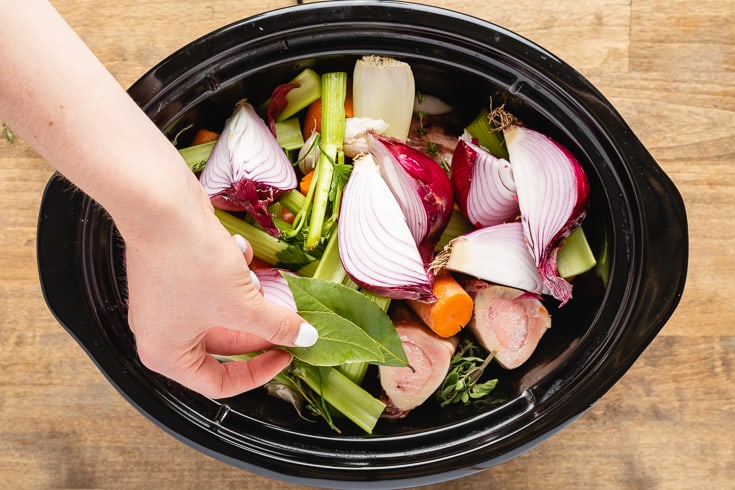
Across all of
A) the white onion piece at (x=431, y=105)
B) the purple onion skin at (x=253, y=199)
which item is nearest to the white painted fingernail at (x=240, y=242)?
the purple onion skin at (x=253, y=199)

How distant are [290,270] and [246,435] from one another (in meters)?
0.28

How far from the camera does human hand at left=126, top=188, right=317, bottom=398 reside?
76 centimetres

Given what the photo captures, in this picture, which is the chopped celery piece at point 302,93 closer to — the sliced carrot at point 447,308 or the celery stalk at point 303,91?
the celery stalk at point 303,91

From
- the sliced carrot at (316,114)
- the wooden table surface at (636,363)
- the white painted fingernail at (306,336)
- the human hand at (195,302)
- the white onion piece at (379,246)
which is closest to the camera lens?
the human hand at (195,302)

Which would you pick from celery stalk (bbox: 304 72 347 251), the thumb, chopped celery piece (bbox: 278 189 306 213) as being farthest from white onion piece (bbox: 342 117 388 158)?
the thumb

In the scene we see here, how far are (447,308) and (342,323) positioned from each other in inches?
7.9

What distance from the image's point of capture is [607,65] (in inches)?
51.3

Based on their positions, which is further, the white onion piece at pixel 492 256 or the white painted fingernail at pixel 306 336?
the white onion piece at pixel 492 256

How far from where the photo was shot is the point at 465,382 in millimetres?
1154

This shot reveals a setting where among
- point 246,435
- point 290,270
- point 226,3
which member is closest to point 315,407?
point 246,435

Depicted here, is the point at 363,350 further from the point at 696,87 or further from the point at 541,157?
the point at 696,87

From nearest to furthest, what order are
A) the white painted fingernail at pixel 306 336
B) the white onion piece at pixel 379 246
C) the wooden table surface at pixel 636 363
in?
1. the white painted fingernail at pixel 306 336
2. the white onion piece at pixel 379 246
3. the wooden table surface at pixel 636 363

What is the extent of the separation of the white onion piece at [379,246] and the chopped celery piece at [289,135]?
17cm

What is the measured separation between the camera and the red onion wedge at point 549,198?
1073mm
